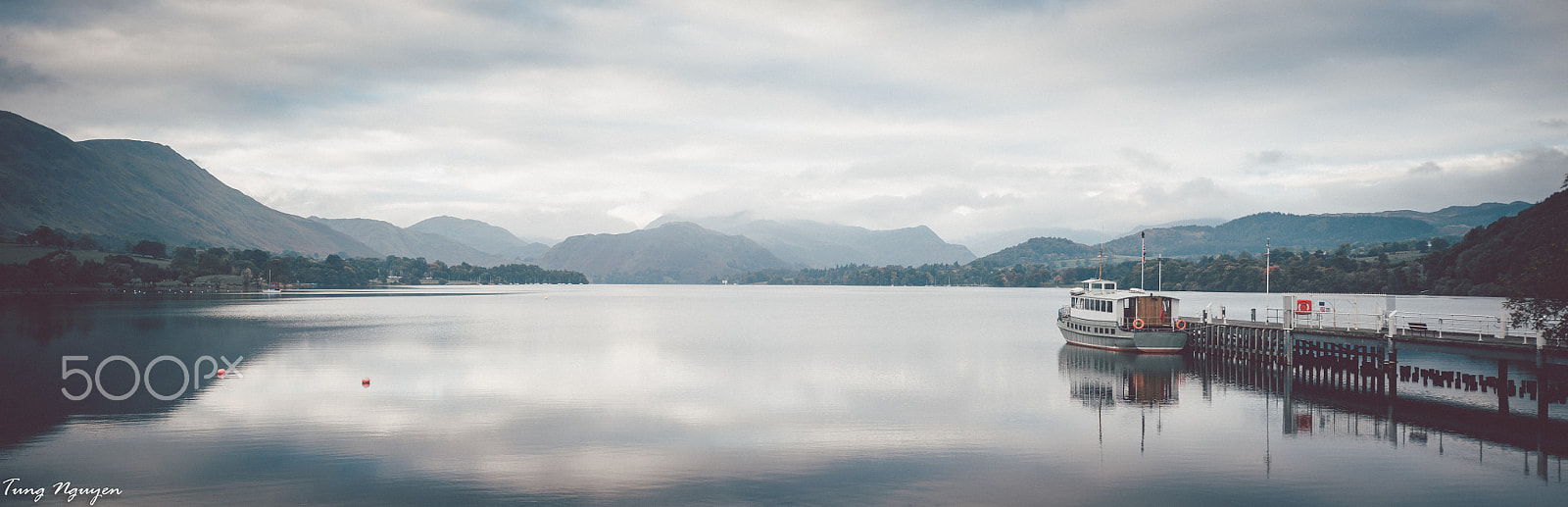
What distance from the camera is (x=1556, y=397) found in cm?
3766

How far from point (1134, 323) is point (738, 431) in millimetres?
37312

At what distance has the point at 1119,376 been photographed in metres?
48.6

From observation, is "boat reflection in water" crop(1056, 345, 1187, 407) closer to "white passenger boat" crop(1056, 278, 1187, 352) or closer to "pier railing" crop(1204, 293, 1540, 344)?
"white passenger boat" crop(1056, 278, 1187, 352)

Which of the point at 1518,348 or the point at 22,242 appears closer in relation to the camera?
the point at 1518,348

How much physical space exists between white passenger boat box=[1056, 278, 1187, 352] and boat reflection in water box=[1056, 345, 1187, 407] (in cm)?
83

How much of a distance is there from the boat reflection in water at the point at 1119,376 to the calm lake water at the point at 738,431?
372 millimetres

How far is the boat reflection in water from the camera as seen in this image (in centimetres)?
4056

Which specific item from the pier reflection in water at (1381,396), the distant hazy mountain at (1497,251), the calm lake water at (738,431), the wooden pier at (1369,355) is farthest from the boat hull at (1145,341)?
the distant hazy mountain at (1497,251)

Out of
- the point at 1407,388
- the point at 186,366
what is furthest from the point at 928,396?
the point at 186,366

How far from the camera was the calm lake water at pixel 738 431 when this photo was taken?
2273 cm

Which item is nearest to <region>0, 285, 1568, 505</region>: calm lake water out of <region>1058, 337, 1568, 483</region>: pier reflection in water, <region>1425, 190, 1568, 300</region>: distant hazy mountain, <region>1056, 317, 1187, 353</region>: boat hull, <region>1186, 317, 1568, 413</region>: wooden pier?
<region>1058, 337, 1568, 483</region>: pier reflection in water

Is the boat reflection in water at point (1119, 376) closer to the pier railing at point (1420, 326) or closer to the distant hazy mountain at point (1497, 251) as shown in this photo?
the pier railing at point (1420, 326)

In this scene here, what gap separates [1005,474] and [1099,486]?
261 centimetres

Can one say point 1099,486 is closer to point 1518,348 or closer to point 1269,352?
point 1518,348
